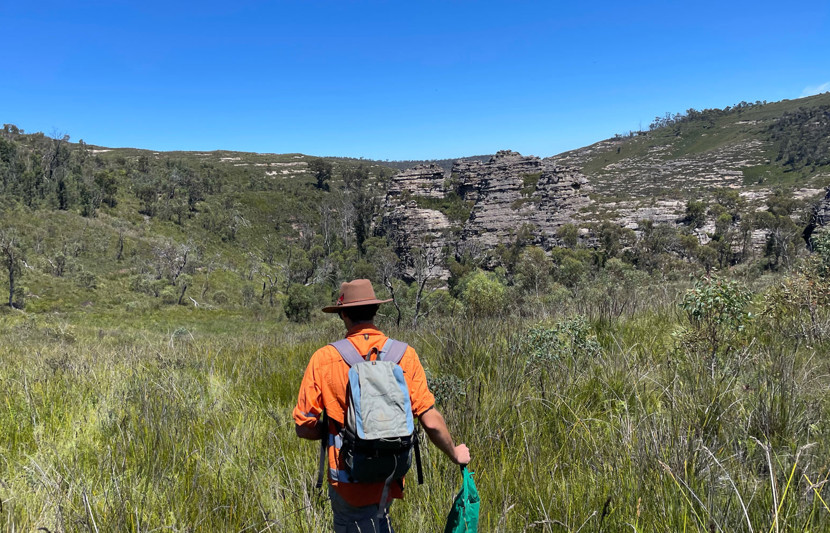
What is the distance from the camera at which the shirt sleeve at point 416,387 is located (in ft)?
6.70

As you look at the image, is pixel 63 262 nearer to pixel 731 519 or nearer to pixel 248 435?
pixel 248 435

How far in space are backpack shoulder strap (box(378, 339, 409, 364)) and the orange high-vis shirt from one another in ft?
0.12

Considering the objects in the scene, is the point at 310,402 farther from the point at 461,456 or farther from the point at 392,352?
the point at 461,456

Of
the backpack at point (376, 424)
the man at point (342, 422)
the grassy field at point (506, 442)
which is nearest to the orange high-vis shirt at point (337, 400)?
the man at point (342, 422)

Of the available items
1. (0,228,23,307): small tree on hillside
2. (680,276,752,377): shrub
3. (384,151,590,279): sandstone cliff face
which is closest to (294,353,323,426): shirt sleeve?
(680,276,752,377): shrub

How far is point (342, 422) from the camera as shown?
6.50 ft

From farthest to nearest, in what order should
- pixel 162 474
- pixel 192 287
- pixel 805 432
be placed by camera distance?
pixel 192 287 < pixel 805 432 < pixel 162 474

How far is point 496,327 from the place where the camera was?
560cm

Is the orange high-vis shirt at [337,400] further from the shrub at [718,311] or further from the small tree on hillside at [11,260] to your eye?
the small tree on hillside at [11,260]

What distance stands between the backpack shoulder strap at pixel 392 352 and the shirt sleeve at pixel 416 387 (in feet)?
0.14

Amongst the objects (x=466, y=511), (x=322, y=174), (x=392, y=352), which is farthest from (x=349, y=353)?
(x=322, y=174)

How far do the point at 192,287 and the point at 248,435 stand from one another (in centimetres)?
4973

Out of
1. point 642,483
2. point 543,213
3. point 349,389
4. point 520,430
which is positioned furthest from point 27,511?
point 543,213

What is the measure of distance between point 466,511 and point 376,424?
48 cm
